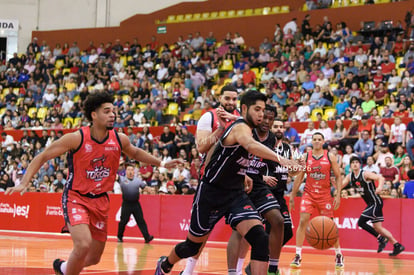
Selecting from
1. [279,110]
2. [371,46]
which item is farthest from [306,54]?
[279,110]

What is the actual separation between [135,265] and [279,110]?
1267 cm

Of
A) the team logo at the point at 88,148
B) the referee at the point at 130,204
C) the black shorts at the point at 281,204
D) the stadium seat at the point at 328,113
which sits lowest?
the referee at the point at 130,204

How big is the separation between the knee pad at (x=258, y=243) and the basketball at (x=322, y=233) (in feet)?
14.8

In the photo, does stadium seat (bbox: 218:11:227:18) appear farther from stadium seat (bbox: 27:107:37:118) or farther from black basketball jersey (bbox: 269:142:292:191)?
black basketball jersey (bbox: 269:142:292:191)

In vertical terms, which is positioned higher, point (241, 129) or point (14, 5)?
point (14, 5)

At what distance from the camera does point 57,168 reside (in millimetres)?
27156

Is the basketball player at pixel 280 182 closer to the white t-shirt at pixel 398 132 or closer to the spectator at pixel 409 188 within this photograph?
the spectator at pixel 409 188

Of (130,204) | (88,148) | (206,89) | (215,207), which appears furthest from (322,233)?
(206,89)

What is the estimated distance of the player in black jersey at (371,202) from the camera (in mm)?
16375

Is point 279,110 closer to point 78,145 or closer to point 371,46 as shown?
point 371,46

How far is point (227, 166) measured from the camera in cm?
824

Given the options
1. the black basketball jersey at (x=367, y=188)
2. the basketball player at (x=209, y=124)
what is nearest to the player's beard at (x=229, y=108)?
the basketball player at (x=209, y=124)

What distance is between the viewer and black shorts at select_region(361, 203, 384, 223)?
16.5 meters

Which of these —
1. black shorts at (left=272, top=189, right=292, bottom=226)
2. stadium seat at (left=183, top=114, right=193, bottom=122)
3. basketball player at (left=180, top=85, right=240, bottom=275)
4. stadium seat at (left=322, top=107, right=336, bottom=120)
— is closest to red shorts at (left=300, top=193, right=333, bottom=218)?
black shorts at (left=272, top=189, right=292, bottom=226)
